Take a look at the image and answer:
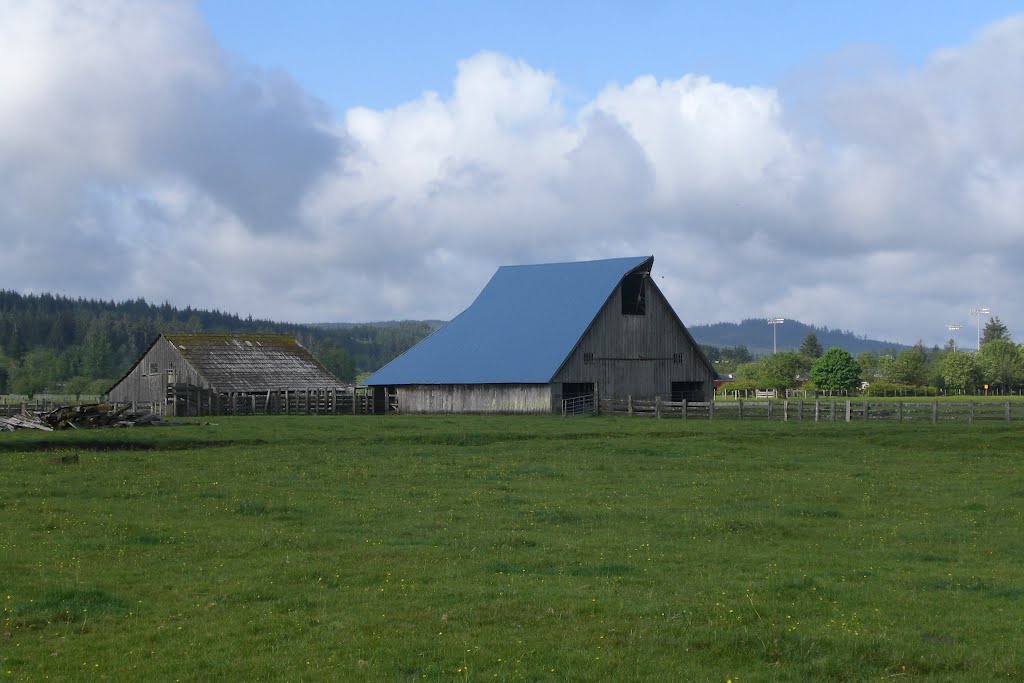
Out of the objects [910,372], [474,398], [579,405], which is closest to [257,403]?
[474,398]

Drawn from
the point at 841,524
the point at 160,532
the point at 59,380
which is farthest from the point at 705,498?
the point at 59,380

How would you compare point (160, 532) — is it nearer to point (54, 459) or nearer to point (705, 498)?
point (705, 498)

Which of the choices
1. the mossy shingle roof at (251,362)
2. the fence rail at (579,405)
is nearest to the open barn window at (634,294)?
the fence rail at (579,405)

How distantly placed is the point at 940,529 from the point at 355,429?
3221cm

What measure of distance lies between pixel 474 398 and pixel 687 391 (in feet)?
48.8

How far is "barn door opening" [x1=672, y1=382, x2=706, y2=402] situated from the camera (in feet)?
236

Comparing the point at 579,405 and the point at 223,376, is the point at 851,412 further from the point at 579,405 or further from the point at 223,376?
the point at 223,376

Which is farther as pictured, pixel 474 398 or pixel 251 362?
pixel 251 362

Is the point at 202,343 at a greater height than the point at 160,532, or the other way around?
the point at 202,343

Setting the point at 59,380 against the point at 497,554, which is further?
the point at 59,380

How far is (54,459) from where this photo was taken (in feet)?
102

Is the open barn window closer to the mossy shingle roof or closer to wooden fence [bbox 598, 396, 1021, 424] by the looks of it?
wooden fence [bbox 598, 396, 1021, 424]

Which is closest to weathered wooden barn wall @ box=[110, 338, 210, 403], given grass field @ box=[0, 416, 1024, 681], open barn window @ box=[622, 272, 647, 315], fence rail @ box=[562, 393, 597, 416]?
fence rail @ box=[562, 393, 597, 416]

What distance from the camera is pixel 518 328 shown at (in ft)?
230
